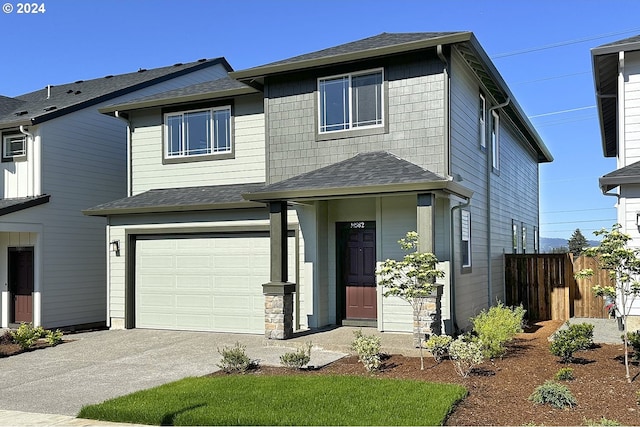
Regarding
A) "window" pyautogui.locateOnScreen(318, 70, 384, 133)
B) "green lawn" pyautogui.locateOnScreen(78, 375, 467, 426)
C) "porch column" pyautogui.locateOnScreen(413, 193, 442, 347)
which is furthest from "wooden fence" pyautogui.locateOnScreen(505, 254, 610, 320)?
"green lawn" pyautogui.locateOnScreen(78, 375, 467, 426)

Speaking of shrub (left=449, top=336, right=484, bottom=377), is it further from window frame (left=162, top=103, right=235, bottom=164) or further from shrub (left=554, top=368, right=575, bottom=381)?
window frame (left=162, top=103, right=235, bottom=164)

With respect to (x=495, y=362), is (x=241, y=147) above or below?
above

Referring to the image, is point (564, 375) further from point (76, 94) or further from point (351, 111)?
point (76, 94)

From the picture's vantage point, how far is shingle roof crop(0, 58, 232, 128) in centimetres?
1545

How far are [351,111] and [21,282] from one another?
991cm

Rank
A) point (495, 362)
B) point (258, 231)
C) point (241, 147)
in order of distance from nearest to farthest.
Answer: point (495, 362), point (258, 231), point (241, 147)

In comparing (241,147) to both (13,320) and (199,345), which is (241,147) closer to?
(199,345)

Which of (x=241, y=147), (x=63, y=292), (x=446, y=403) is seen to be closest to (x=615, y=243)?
(x=446, y=403)

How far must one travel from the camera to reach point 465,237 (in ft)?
42.2

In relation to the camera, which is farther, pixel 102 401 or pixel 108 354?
pixel 108 354

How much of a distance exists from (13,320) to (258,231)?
292 inches

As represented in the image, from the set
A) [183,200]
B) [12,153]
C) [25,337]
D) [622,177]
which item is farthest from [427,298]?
[12,153]

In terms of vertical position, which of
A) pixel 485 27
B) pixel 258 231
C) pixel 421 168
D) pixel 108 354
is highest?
pixel 485 27

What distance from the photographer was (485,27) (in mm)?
13148
